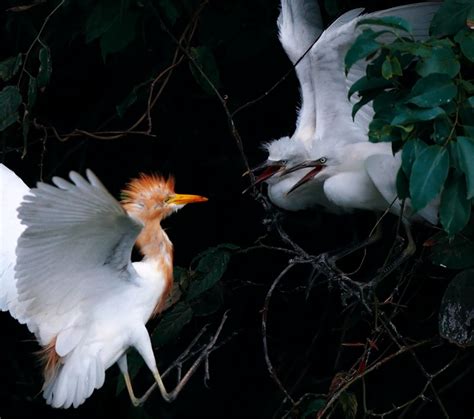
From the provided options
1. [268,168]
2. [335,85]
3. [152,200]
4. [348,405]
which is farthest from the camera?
[268,168]

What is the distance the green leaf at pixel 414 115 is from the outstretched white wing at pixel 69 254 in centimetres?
59

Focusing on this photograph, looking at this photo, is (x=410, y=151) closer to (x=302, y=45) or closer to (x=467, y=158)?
(x=467, y=158)

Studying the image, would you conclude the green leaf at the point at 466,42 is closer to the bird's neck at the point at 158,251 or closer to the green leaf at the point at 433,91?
the green leaf at the point at 433,91

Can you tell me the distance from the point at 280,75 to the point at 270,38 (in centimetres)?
18

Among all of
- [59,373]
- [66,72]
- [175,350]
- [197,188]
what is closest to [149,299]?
[59,373]

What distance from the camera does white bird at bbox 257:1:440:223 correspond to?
2.92 meters

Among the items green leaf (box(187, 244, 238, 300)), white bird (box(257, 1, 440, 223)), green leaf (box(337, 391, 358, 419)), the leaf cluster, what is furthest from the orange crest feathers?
the leaf cluster

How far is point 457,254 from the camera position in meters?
2.58

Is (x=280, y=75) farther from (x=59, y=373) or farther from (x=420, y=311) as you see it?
(x=59, y=373)

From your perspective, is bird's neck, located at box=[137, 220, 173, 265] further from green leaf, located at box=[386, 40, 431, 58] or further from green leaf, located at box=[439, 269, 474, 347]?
green leaf, located at box=[386, 40, 431, 58]

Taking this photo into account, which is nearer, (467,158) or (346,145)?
(467,158)

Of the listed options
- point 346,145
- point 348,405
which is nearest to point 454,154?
point 348,405

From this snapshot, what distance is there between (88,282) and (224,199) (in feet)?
3.23

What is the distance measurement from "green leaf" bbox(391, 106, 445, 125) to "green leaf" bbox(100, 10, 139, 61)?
1146mm
